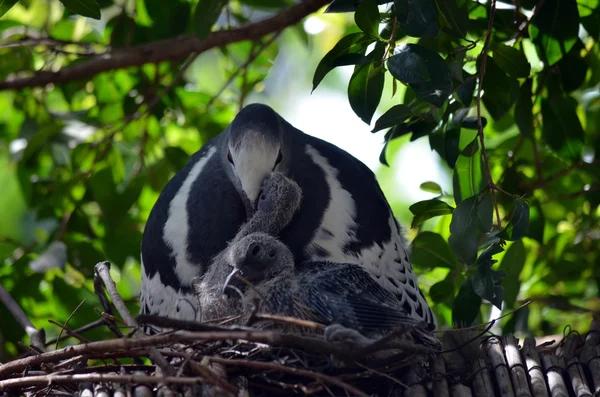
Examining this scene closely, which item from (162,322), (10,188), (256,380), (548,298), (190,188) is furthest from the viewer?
(10,188)

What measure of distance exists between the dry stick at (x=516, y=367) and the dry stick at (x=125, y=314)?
3.15ft

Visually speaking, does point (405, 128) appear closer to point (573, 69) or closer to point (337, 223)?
point (337, 223)

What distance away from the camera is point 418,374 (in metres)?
2.43

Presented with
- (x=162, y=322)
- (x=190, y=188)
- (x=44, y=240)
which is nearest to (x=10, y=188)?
(x=44, y=240)

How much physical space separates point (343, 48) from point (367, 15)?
14 centimetres

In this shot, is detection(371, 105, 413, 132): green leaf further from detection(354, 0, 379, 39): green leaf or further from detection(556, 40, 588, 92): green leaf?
detection(556, 40, 588, 92): green leaf

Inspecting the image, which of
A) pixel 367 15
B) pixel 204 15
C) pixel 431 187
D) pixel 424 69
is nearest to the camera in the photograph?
pixel 424 69

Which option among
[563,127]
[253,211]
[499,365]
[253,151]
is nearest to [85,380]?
[253,211]

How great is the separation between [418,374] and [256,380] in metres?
0.47

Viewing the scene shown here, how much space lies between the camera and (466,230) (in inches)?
98.3

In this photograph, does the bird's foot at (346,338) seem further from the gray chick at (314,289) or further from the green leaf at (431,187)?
the green leaf at (431,187)

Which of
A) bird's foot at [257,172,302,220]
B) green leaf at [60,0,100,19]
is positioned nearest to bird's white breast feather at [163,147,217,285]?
bird's foot at [257,172,302,220]

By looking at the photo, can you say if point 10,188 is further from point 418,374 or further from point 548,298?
point 418,374

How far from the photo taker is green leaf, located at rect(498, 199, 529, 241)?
2.41m
